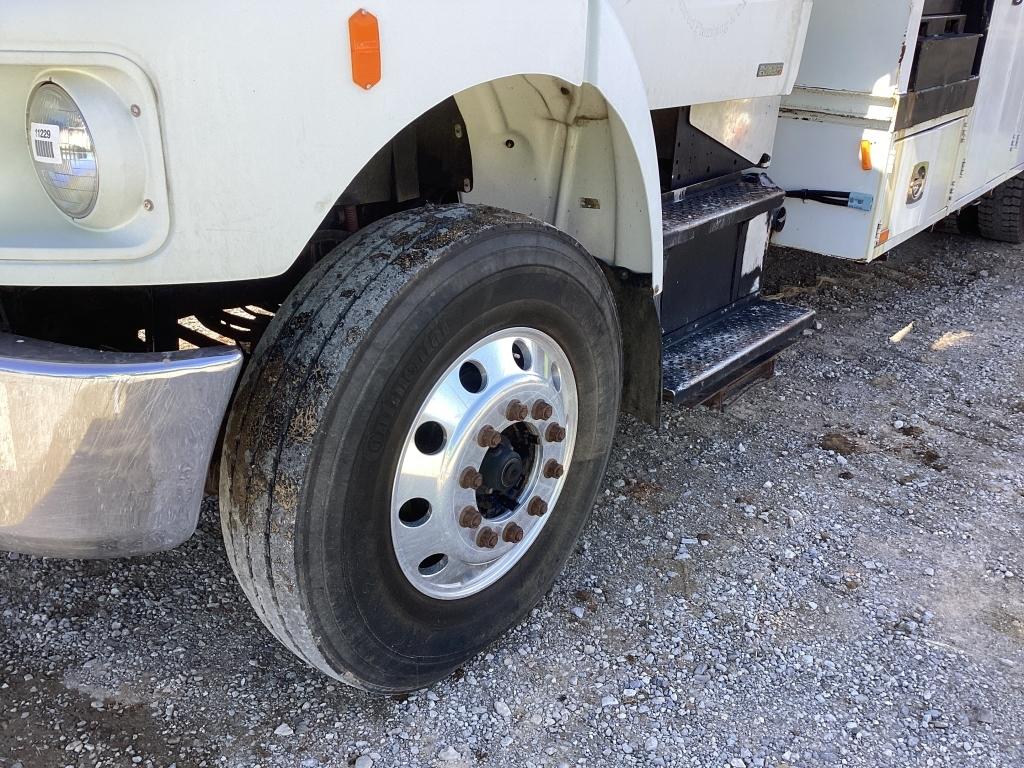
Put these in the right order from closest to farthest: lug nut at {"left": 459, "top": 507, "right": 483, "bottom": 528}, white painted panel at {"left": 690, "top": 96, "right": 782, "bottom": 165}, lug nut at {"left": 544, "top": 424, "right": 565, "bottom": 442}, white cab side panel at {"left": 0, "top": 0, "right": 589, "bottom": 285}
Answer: white cab side panel at {"left": 0, "top": 0, "right": 589, "bottom": 285} < lug nut at {"left": 459, "top": 507, "right": 483, "bottom": 528} < lug nut at {"left": 544, "top": 424, "right": 565, "bottom": 442} < white painted panel at {"left": 690, "top": 96, "right": 782, "bottom": 165}

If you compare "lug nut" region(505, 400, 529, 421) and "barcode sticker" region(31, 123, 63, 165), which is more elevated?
"barcode sticker" region(31, 123, 63, 165)

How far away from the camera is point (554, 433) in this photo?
92.0 inches

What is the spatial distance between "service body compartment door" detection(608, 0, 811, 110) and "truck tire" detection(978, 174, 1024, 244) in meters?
3.64

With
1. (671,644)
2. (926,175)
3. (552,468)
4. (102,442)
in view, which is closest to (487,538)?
(552,468)

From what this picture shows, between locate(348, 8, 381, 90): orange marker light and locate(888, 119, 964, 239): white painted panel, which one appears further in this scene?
locate(888, 119, 964, 239): white painted panel

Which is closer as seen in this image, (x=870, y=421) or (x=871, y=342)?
(x=870, y=421)

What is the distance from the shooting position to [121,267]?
1.56 metres

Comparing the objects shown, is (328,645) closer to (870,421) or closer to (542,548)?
(542,548)

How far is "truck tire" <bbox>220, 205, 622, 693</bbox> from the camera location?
5.91 ft

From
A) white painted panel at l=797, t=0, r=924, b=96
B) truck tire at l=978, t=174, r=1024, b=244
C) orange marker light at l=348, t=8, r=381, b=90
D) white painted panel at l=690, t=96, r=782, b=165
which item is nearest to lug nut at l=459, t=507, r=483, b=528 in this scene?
orange marker light at l=348, t=8, r=381, b=90

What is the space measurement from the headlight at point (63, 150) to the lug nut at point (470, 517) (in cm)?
104

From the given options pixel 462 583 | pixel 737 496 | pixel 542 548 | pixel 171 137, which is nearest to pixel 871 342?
pixel 737 496

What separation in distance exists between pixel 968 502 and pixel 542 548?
1815mm

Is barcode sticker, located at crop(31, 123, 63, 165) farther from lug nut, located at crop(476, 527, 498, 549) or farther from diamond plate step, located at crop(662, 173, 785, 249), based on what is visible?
diamond plate step, located at crop(662, 173, 785, 249)
